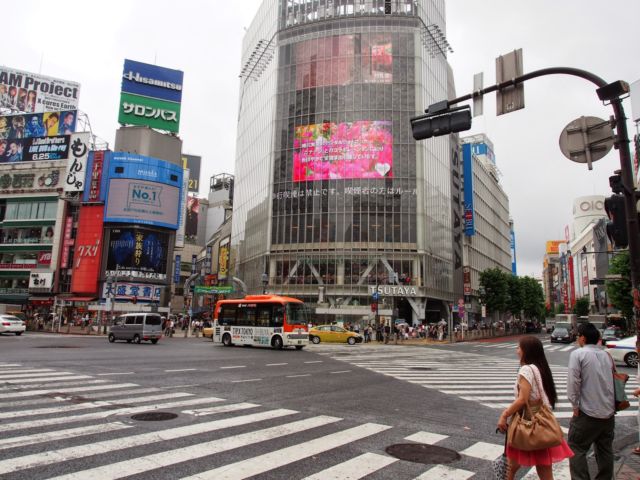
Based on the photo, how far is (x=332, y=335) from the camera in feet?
122

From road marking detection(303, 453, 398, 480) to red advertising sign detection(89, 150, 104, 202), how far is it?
64.5 m

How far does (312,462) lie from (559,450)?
2.92 metres

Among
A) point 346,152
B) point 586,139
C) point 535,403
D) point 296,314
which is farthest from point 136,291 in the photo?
point 535,403

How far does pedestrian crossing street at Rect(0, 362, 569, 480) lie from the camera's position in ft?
17.6

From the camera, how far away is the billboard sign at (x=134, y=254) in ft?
202

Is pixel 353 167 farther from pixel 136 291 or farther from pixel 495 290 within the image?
pixel 136 291

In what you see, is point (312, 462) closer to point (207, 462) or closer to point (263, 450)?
point (263, 450)

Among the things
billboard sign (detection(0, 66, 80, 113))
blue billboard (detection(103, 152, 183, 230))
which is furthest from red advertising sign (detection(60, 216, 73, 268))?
billboard sign (detection(0, 66, 80, 113))

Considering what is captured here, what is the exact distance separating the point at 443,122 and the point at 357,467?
6.89m

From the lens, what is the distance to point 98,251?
201ft

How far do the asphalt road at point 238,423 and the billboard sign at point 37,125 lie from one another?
60694mm

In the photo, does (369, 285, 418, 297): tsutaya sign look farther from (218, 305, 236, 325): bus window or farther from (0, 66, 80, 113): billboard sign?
(0, 66, 80, 113): billboard sign

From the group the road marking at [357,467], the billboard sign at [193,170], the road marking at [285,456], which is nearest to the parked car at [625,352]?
the road marking at [285,456]

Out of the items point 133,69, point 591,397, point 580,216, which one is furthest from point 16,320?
point 580,216
